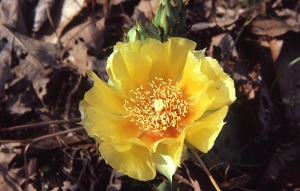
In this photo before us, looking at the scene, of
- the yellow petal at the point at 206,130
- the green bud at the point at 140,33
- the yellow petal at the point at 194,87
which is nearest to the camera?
the yellow petal at the point at 206,130

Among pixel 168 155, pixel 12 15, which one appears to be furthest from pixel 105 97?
pixel 12 15

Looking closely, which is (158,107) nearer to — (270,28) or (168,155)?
(168,155)

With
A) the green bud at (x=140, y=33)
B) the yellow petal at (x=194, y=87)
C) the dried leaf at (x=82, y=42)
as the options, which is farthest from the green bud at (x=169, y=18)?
the dried leaf at (x=82, y=42)

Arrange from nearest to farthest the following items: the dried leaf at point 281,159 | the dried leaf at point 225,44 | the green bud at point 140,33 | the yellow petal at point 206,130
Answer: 1. the yellow petal at point 206,130
2. the green bud at point 140,33
3. the dried leaf at point 281,159
4. the dried leaf at point 225,44

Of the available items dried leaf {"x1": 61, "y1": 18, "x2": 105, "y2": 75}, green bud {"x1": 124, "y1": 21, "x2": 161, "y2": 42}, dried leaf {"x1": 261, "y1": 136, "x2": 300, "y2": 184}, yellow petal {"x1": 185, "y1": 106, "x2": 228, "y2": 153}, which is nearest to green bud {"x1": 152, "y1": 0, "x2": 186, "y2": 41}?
Answer: green bud {"x1": 124, "y1": 21, "x2": 161, "y2": 42}

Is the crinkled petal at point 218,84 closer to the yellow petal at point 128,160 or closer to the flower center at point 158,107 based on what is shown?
the flower center at point 158,107

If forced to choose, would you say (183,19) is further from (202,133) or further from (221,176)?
(221,176)
